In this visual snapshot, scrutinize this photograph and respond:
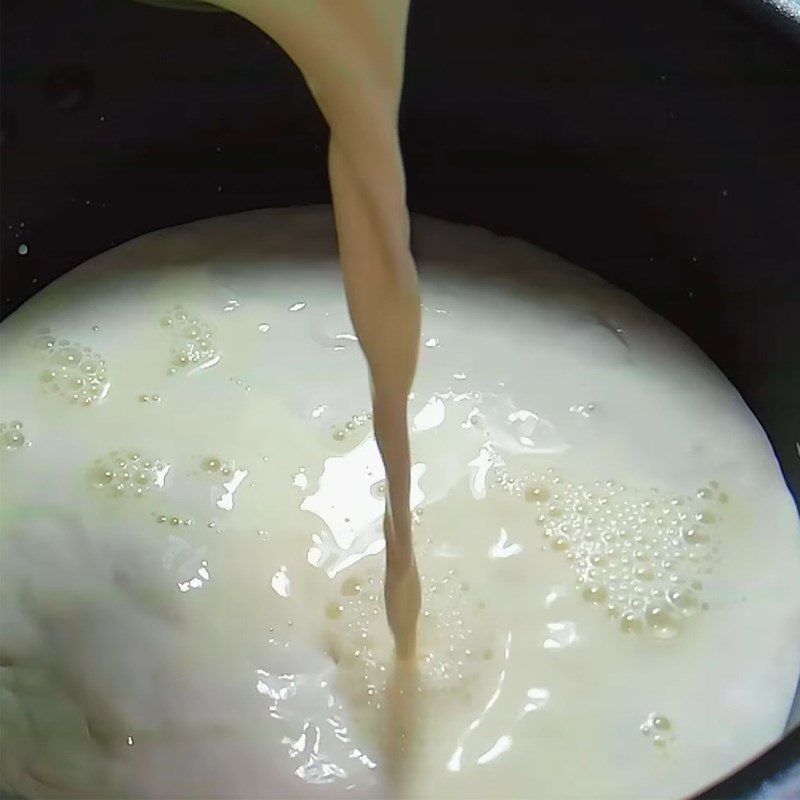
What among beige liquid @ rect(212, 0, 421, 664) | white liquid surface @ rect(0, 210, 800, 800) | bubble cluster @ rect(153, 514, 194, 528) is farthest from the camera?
bubble cluster @ rect(153, 514, 194, 528)

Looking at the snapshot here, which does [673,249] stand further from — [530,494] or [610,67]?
[530,494]

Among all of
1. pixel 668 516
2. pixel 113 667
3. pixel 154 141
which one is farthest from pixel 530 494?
pixel 154 141

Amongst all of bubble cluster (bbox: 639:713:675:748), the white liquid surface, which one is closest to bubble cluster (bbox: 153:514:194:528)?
the white liquid surface

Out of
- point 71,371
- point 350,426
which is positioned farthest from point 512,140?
point 71,371

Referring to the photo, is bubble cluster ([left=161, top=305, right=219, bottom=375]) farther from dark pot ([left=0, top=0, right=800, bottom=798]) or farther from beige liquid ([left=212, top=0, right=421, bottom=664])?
beige liquid ([left=212, top=0, right=421, bottom=664])

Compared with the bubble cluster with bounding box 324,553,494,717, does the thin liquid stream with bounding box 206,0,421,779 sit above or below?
above

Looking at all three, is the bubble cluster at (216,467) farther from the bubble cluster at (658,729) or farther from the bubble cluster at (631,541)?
the bubble cluster at (658,729)
